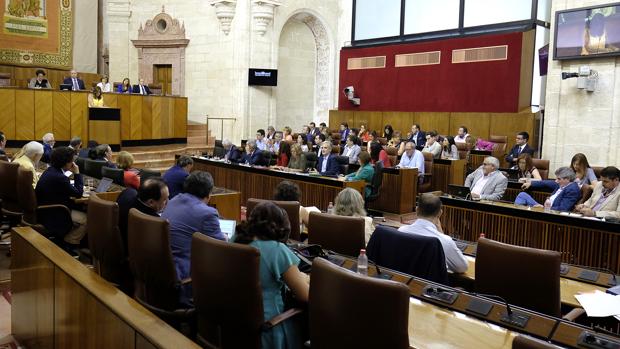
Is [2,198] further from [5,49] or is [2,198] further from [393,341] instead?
[5,49]

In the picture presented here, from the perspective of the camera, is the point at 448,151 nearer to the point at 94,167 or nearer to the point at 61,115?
the point at 94,167

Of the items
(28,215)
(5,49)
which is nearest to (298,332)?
(28,215)

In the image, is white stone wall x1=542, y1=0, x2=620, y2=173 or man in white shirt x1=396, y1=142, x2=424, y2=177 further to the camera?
white stone wall x1=542, y1=0, x2=620, y2=173

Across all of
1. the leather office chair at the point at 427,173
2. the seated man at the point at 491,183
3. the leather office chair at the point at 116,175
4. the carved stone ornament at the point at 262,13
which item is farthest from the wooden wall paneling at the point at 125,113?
the seated man at the point at 491,183

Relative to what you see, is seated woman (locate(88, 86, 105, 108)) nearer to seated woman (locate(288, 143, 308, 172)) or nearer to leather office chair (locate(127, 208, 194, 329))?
seated woman (locate(288, 143, 308, 172))

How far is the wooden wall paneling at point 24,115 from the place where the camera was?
1044cm

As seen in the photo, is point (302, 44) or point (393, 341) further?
point (302, 44)

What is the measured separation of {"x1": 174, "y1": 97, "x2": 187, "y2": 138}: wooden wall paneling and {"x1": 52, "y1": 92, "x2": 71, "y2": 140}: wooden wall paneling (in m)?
2.98

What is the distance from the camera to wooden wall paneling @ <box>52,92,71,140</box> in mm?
10906

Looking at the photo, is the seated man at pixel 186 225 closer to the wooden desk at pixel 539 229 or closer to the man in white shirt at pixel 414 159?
the wooden desk at pixel 539 229

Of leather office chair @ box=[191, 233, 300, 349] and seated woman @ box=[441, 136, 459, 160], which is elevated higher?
seated woman @ box=[441, 136, 459, 160]

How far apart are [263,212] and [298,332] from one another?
1.98ft

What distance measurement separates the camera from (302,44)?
16.8 meters

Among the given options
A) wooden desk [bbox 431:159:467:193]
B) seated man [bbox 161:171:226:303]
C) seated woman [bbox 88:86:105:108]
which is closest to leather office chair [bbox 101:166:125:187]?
seated man [bbox 161:171:226:303]
